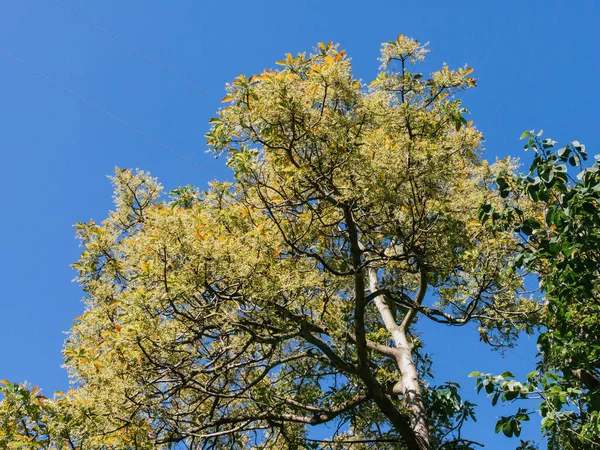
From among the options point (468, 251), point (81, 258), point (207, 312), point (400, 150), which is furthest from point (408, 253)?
point (81, 258)

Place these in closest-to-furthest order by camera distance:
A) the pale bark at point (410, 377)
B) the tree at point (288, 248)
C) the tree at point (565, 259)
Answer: the tree at point (565, 259)
the tree at point (288, 248)
the pale bark at point (410, 377)

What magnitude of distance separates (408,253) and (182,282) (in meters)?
2.06

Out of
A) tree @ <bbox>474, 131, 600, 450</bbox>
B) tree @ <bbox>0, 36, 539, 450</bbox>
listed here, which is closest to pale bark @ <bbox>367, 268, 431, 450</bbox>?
tree @ <bbox>0, 36, 539, 450</bbox>

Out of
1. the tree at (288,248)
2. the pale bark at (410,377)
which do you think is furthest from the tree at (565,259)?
the pale bark at (410,377)

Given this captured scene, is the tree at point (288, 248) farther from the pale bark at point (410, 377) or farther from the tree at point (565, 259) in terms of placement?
the tree at point (565, 259)

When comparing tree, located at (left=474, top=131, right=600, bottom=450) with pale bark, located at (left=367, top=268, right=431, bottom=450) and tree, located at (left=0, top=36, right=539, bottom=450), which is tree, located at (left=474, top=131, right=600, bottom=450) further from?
pale bark, located at (left=367, top=268, right=431, bottom=450)

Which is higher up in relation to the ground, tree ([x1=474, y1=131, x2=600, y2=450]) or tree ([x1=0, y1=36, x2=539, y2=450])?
tree ([x1=0, y1=36, x2=539, y2=450])

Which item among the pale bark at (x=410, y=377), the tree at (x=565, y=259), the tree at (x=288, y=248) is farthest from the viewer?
the pale bark at (x=410, y=377)

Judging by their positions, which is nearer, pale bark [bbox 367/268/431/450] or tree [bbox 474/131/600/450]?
tree [bbox 474/131/600/450]

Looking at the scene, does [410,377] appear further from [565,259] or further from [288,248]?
[565,259]

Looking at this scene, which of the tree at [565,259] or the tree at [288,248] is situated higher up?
the tree at [288,248]

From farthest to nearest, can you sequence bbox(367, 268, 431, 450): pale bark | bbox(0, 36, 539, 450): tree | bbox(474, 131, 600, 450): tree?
1. bbox(367, 268, 431, 450): pale bark
2. bbox(0, 36, 539, 450): tree
3. bbox(474, 131, 600, 450): tree

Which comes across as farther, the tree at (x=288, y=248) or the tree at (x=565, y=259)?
the tree at (x=288, y=248)

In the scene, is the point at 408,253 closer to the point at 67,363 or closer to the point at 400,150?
the point at 400,150
